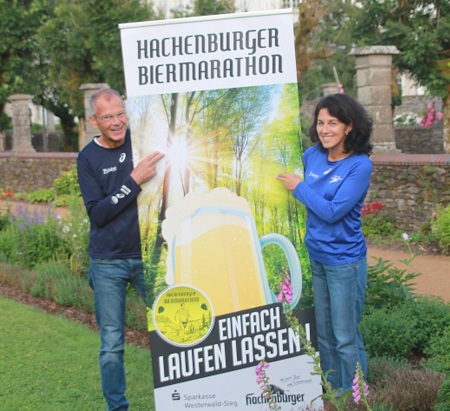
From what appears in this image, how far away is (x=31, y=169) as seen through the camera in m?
21.2

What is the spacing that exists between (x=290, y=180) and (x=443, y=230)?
7.10m

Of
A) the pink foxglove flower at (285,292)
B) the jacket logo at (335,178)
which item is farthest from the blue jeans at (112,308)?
the jacket logo at (335,178)

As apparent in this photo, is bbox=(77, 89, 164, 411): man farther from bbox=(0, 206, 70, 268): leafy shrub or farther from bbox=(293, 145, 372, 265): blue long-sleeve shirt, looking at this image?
bbox=(0, 206, 70, 268): leafy shrub

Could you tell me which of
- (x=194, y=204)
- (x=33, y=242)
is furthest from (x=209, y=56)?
(x=33, y=242)

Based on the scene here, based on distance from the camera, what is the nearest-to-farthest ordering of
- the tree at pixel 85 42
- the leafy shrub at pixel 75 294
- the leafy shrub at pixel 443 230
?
the leafy shrub at pixel 75 294, the leafy shrub at pixel 443 230, the tree at pixel 85 42

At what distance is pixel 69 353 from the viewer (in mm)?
6016

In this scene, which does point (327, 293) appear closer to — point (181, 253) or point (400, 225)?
point (181, 253)

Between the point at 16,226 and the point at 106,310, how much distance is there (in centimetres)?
576

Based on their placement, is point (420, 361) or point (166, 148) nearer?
point (166, 148)

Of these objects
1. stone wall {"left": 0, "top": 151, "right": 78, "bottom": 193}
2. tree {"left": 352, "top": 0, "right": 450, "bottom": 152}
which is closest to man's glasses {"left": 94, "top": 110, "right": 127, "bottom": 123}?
tree {"left": 352, "top": 0, "right": 450, "bottom": 152}

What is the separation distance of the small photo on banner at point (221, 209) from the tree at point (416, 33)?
14.0 m

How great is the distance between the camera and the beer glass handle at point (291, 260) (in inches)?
152

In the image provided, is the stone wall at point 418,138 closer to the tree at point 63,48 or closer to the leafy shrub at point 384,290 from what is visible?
the tree at point 63,48

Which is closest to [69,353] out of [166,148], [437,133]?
[166,148]
